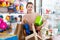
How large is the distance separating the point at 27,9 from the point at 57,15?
42 cm

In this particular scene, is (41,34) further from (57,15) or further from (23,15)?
(57,15)

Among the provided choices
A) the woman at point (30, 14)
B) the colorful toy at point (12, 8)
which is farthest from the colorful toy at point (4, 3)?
the woman at point (30, 14)

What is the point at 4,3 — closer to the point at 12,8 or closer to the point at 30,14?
the point at 12,8

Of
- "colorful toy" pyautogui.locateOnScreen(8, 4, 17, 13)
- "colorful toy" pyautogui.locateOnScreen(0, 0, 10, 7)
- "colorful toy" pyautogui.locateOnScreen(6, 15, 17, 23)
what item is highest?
"colorful toy" pyautogui.locateOnScreen(0, 0, 10, 7)

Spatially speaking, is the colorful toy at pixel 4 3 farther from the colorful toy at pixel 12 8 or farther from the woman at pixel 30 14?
the woman at pixel 30 14


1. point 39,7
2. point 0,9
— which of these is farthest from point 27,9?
point 0,9

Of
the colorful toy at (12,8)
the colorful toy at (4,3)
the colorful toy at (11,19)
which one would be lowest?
the colorful toy at (11,19)

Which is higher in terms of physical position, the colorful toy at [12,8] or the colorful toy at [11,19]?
the colorful toy at [12,8]

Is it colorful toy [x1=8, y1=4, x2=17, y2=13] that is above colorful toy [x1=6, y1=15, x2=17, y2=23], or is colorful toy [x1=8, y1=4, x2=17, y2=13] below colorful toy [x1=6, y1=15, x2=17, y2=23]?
above

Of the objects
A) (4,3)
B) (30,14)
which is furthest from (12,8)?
(30,14)

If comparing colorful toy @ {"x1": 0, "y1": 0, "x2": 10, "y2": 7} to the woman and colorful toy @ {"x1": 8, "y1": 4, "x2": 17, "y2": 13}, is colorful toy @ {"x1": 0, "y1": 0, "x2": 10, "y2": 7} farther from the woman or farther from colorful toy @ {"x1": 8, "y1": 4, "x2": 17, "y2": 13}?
the woman

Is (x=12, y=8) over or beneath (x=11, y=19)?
over

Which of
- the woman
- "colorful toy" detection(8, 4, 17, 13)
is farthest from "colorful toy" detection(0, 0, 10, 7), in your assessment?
the woman

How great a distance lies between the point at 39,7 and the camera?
1.47 m
